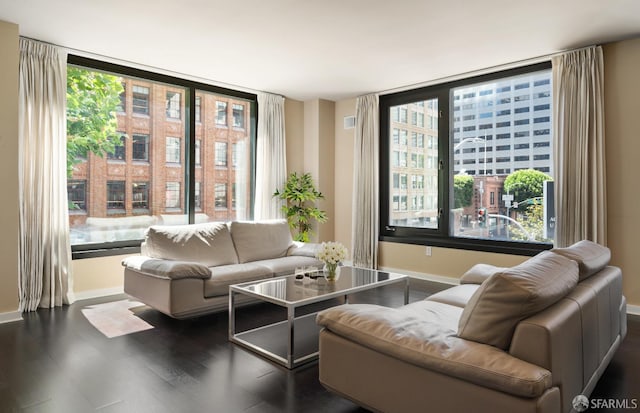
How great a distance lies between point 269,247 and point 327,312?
2938mm

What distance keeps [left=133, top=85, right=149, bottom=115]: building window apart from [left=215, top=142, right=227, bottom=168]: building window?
105 centimetres

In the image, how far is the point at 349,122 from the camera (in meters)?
6.69

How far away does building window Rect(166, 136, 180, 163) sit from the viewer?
539cm

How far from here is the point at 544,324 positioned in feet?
5.26

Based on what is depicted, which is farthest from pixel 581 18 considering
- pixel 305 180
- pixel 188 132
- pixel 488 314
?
pixel 188 132

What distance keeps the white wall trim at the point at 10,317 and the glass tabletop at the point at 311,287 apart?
2.11 meters

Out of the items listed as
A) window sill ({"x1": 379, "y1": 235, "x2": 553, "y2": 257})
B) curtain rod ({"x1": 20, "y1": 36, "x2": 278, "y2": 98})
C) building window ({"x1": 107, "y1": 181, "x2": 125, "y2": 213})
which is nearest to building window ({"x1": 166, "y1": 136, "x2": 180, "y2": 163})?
building window ({"x1": 107, "y1": 181, "x2": 125, "y2": 213})

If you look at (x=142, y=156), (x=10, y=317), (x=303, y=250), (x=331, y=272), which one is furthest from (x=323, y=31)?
(x=10, y=317)

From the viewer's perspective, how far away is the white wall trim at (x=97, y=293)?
14.9ft

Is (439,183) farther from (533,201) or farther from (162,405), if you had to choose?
(162,405)

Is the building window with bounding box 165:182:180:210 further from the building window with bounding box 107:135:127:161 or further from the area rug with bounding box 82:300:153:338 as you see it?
the area rug with bounding box 82:300:153:338

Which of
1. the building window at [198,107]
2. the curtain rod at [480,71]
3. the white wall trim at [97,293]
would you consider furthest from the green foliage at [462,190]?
the white wall trim at [97,293]

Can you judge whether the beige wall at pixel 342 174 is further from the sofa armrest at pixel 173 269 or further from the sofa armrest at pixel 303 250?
the sofa armrest at pixel 173 269

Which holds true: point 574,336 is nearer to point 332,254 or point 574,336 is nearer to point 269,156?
point 332,254
